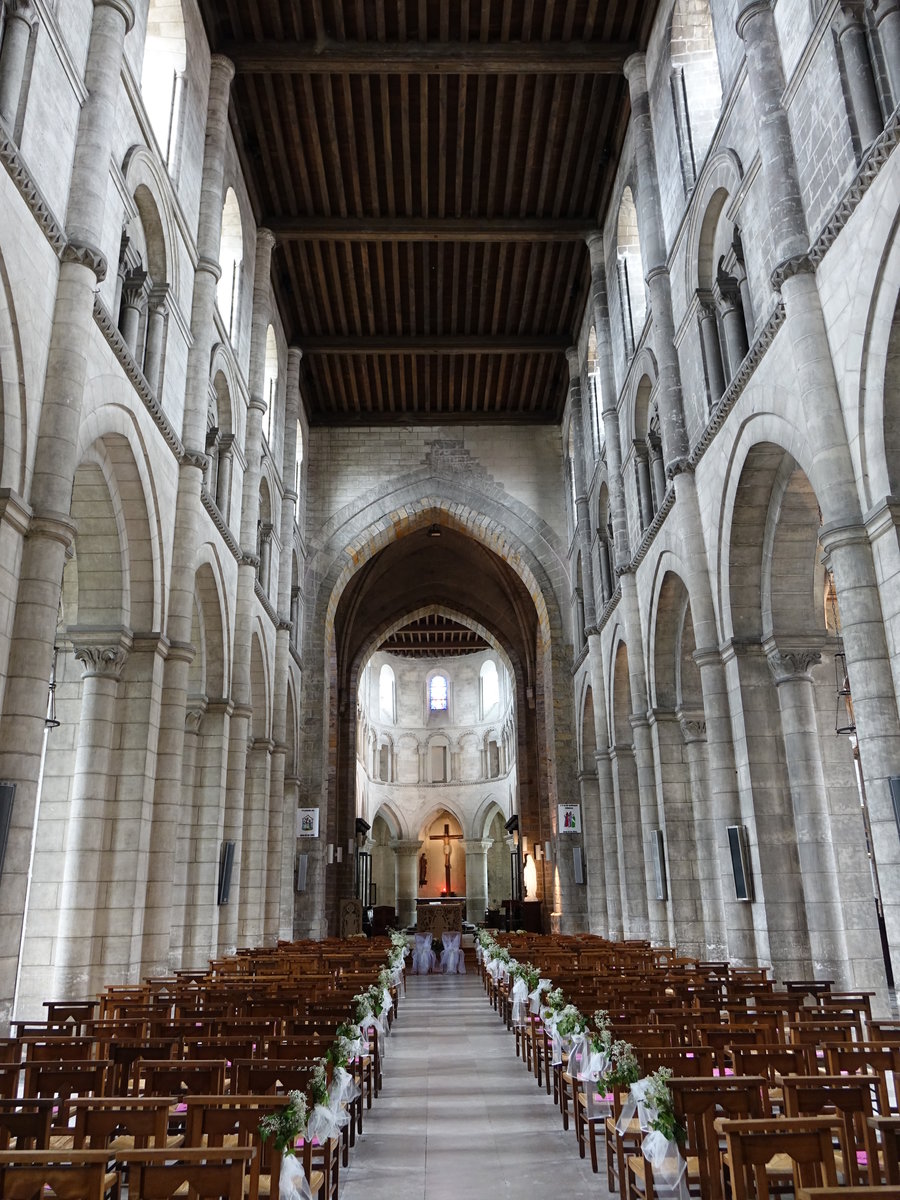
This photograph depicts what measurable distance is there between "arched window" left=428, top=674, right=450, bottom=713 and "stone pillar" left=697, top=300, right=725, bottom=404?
113ft

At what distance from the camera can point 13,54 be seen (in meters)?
8.26

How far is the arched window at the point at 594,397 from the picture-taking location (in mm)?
Answer: 21984

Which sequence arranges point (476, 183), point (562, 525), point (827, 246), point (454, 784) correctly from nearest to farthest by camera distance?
1. point (827, 246)
2. point (476, 183)
3. point (562, 525)
4. point (454, 784)

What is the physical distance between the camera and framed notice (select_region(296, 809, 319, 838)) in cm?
2309

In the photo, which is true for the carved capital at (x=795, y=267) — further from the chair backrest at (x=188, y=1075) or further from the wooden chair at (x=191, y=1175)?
the wooden chair at (x=191, y=1175)

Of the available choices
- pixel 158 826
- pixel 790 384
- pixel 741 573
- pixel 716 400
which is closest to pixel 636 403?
pixel 716 400

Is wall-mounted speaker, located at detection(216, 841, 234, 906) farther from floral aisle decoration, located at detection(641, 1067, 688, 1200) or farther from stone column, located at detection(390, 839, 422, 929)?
stone column, located at detection(390, 839, 422, 929)

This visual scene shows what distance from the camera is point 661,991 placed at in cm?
866

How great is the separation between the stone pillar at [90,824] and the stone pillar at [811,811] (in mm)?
7884

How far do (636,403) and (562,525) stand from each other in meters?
9.00

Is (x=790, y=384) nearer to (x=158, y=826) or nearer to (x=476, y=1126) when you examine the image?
(x=476, y=1126)

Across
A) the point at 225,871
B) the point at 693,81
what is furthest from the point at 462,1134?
the point at 693,81

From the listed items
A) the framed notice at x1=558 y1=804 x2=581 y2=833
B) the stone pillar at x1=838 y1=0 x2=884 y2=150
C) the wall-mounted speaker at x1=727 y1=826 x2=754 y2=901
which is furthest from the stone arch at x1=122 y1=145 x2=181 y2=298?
the framed notice at x1=558 y1=804 x2=581 y2=833

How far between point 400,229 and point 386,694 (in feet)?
92.2
